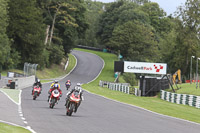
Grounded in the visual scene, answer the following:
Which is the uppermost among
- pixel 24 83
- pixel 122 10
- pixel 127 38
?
pixel 122 10

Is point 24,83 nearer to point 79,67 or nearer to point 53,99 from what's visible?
point 53,99

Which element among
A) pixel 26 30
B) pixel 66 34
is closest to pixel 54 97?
pixel 26 30

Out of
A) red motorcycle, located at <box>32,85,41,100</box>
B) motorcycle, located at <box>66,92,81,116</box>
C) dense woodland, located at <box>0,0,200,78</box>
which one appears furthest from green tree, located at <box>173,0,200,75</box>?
motorcycle, located at <box>66,92,81,116</box>

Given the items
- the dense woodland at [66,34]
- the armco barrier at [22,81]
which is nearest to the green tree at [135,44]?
the dense woodland at [66,34]

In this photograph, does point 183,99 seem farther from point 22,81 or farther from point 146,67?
point 22,81

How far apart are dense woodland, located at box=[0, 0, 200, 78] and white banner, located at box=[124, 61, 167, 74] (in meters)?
21.3

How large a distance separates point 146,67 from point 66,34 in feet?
131

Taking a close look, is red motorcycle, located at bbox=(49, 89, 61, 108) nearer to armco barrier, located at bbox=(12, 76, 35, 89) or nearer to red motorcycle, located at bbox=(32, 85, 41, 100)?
red motorcycle, located at bbox=(32, 85, 41, 100)

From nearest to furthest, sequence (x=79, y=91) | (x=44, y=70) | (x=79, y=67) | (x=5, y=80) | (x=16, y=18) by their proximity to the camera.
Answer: (x=79, y=91), (x=5, y=80), (x=16, y=18), (x=44, y=70), (x=79, y=67)

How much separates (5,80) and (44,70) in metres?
34.9

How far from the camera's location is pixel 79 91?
734 inches

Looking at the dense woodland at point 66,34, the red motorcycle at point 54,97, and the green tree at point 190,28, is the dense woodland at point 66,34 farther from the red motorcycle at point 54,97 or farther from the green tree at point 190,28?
the red motorcycle at point 54,97

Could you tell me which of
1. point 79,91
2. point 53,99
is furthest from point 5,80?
point 79,91

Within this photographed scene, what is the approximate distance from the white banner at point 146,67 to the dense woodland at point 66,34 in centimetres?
2131
